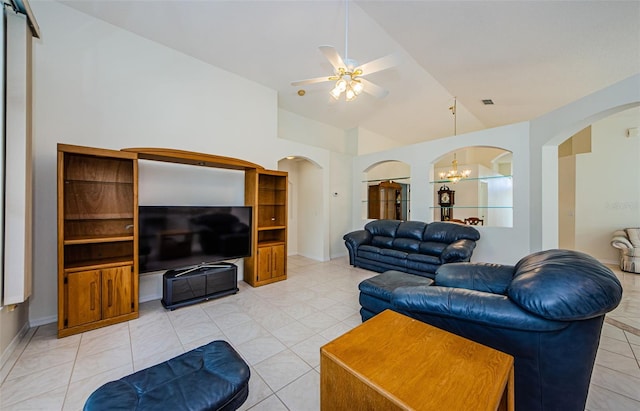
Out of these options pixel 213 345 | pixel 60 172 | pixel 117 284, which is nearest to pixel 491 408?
pixel 213 345

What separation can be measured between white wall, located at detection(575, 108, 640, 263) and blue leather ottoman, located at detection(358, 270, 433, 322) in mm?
→ 5657

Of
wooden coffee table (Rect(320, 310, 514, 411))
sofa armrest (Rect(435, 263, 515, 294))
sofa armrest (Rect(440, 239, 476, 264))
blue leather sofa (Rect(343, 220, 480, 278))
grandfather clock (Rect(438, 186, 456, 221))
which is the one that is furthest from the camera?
grandfather clock (Rect(438, 186, 456, 221))

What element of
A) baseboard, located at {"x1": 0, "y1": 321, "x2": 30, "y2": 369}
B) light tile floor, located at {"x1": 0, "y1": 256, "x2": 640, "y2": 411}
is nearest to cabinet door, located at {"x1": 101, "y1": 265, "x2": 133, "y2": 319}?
light tile floor, located at {"x1": 0, "y1": 256, "x2": 640, "y2": 411}

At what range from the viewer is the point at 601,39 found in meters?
Result: 2.77

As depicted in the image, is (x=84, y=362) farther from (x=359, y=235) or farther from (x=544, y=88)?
(x=544, y=88)

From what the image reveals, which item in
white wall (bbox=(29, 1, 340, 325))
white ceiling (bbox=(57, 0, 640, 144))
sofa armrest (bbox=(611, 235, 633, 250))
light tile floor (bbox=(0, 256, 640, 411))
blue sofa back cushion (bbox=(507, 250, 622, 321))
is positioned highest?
white ceiling (bbox=(57, 0, 640, 144))

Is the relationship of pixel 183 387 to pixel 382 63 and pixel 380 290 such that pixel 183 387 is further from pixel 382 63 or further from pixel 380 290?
pixel 382 63

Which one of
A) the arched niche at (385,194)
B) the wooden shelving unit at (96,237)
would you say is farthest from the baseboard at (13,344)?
the arched niche at (385,194)

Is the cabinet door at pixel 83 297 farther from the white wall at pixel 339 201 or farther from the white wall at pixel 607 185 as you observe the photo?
the white wall at pixel 607 185

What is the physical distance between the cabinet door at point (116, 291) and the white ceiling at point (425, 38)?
3129 millimetres

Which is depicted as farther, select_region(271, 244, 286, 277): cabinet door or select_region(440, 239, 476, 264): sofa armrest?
select_region(271, 244, 286, 277): cabinet door

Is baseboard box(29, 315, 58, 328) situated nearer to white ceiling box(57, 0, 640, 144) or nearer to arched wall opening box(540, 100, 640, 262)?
white ceiling box(57, 0, 640, 144)

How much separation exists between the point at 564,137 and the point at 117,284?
6022 millimetres

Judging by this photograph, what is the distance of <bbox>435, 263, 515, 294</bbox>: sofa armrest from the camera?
2.04 metres
